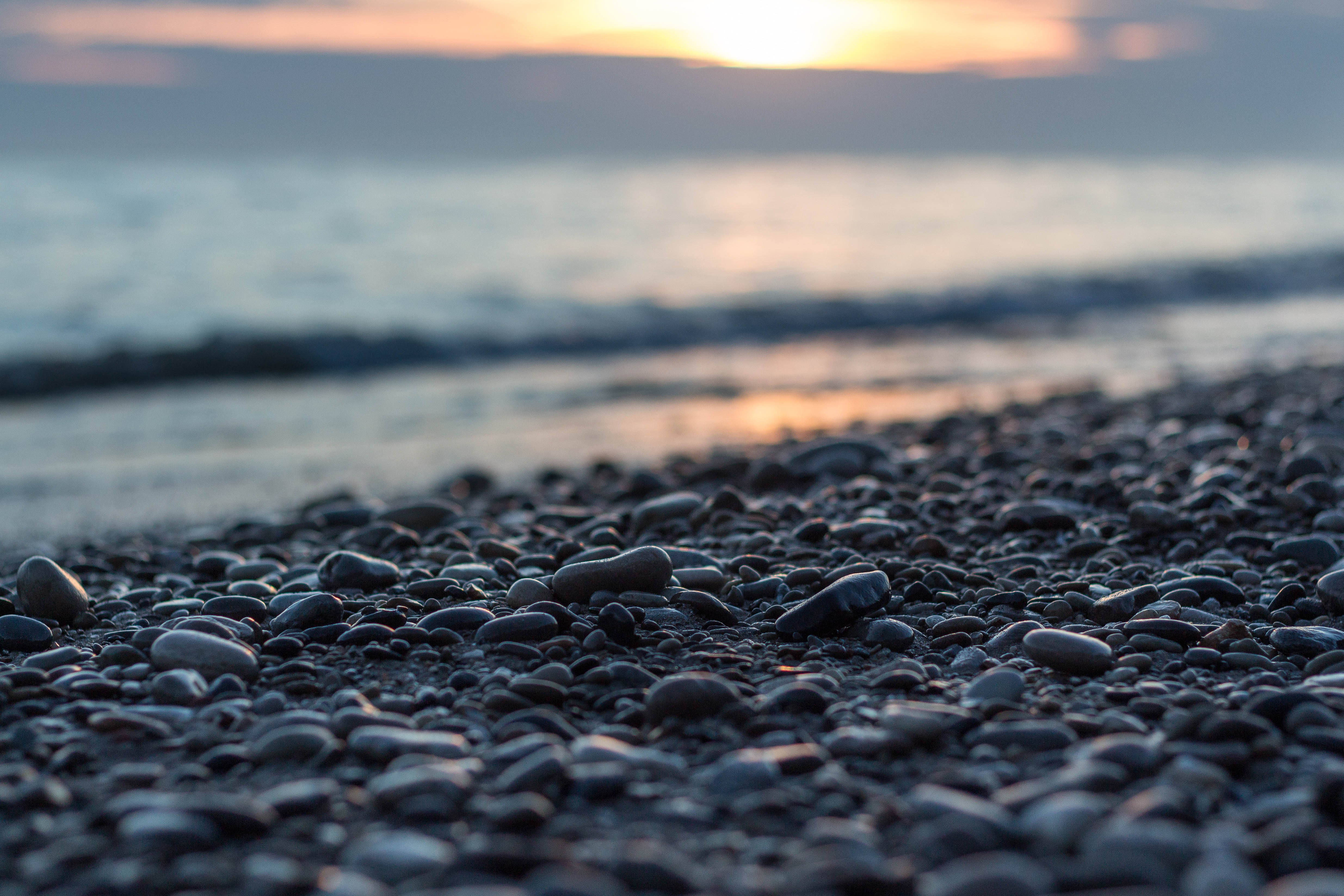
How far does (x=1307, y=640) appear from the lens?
2.53 meters

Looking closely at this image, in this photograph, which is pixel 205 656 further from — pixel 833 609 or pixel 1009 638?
pixel 1009 638

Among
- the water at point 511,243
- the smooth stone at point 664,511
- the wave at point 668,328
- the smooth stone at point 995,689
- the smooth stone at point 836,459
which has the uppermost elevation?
the water at point 511,243

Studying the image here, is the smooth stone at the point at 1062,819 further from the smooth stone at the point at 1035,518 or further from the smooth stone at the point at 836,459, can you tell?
the smooth stone at the point at 836,459

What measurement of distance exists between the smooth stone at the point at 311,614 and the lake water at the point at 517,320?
272 centimetres

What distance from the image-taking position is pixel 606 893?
1.40 m

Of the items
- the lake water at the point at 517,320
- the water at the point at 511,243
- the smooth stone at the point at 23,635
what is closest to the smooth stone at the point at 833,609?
the smooth stone at the point at 23,635

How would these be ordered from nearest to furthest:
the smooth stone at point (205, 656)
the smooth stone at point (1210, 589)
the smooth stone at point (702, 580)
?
1. the smooth stone at point (205, 656)
2. the smooth stone at point (1210, 589)
3. the smooth stone at point (702, 580)

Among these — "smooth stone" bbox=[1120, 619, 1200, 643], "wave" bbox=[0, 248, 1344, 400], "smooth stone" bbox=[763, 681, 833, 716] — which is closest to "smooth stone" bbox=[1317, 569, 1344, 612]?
"smooth stone" bbox=[1120, 619, 1200, 643]

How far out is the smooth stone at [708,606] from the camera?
9.27 ft

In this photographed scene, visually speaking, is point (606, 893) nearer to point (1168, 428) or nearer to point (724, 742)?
point (724, 742)

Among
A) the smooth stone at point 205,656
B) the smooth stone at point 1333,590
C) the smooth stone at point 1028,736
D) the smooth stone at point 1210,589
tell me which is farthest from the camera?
the smooth stone at point 1210,589

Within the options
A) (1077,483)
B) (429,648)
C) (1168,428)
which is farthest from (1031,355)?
(429,648)

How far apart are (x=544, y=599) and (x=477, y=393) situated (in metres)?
6.45

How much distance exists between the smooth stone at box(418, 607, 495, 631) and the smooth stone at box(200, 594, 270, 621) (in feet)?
1.79
